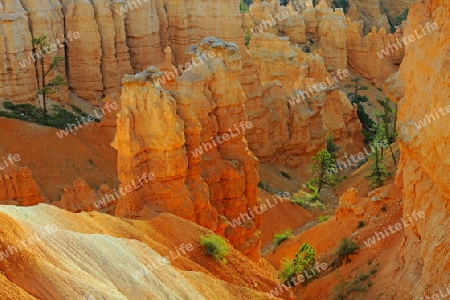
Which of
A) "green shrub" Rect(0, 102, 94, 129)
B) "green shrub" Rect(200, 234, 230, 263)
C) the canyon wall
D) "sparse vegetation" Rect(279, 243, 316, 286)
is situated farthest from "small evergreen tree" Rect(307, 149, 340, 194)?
"green shrub" Rect(200, 234, 230, 263)

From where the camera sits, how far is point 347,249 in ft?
72.1

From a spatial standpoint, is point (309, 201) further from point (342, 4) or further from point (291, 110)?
→ point (342, 4)

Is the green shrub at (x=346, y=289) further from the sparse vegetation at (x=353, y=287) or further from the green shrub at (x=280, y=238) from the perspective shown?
the green shrub at (x=280, y=238)

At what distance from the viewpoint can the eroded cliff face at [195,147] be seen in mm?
20766

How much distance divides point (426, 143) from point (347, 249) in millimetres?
7595

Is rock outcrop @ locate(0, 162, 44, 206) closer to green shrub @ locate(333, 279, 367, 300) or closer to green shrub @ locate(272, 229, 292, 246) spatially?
green shrub @ locate(272, 229, 292, 246)

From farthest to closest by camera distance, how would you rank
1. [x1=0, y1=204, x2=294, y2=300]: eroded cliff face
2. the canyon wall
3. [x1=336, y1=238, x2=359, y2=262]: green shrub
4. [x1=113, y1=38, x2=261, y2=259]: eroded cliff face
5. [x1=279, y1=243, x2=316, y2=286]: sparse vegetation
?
the canyon wall < [x1=279, y1=243, x2=316, y2=286]: sparse vegetation < [x1=336, y1=238, x2=359, y2=262]: green shrub < [x1=113, y1=38, x2=261, y2=259]: eroded cliff face < [x1=0, y1=204, x2=294, y2=300]: eroded cliff face

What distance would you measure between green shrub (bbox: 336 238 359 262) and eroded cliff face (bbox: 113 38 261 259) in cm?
350

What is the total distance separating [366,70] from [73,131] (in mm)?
33838

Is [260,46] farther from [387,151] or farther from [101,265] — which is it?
[101,265]

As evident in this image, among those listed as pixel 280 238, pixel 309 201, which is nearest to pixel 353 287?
pixel 280 238

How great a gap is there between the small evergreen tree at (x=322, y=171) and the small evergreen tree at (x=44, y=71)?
45.9ft

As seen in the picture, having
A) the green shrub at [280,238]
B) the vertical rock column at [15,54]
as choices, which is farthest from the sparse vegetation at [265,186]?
the vertical rock column at [15,54]

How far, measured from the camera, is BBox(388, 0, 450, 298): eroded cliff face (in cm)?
1468
